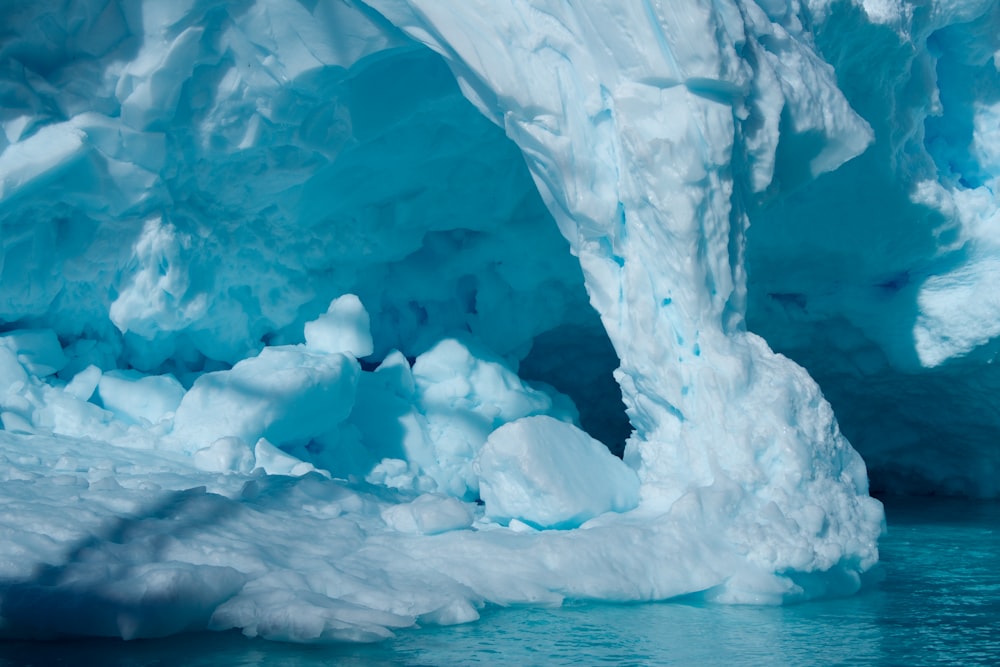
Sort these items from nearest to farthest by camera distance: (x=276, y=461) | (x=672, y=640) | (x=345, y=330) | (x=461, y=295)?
(x=672, y=640)
(x=276, y=461)
(x=345, y=330)
(x=461, y=295)

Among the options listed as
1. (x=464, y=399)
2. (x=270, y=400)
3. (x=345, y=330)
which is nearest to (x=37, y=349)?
(x=270, y=400)

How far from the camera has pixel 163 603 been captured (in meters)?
2.54

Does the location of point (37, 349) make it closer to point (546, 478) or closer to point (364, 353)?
point (364, 353)

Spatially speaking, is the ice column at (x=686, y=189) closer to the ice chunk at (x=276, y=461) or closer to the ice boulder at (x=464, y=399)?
the ice chunk at (x=276, y=461)

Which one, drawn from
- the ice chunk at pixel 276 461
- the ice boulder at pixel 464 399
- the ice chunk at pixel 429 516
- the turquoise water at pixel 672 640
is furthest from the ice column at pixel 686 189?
the ice boulder at pixel 464 399

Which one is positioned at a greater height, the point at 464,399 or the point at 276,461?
the point at 464,399

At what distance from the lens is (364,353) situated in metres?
Answer: 6.21

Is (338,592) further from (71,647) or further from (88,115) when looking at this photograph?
(88,115)

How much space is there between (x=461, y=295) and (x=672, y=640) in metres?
4.58

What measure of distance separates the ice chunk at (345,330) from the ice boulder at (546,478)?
7.54 feet

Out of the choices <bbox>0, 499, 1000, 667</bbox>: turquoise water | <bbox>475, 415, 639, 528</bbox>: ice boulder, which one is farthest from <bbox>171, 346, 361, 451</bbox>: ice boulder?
<bbox>0, 499, 1000, 667</bbox>: turquoise water

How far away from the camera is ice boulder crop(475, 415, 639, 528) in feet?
12.5

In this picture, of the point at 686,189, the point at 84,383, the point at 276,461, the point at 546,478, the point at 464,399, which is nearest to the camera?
the point at 546,478

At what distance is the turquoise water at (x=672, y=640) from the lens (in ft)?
7.86
